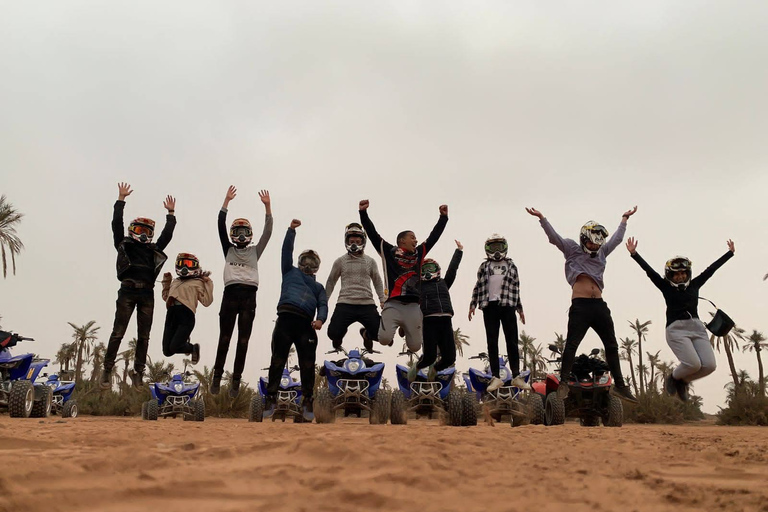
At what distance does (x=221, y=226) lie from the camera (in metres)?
8.93

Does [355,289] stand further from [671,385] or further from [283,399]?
[671,385]

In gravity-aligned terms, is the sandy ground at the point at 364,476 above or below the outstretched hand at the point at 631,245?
below

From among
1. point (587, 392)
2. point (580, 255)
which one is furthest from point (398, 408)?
point (580, 255)

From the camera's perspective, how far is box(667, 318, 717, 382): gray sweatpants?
28.5ft

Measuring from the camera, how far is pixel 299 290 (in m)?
8.16

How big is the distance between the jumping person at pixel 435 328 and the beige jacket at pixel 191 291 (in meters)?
3.61

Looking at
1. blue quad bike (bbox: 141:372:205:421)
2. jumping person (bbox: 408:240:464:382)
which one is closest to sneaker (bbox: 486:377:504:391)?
jumping person (bbox: 408:240:464:382)

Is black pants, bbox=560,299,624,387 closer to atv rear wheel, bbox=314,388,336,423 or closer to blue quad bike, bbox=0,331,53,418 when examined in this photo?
atv rear wheel, bbox=314,388,336,423

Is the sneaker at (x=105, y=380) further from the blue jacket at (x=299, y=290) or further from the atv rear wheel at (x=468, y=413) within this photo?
the atv rear wheel at (x=468, y=413)

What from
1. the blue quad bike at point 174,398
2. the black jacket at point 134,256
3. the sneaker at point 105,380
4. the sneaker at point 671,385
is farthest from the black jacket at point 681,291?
the blue quad bike at point 174,398

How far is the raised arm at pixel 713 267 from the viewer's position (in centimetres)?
920

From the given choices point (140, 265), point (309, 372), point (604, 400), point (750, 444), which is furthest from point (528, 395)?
point (140, 265)

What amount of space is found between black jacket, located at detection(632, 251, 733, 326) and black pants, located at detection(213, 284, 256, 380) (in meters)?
5.93

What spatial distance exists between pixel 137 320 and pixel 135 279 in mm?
632
